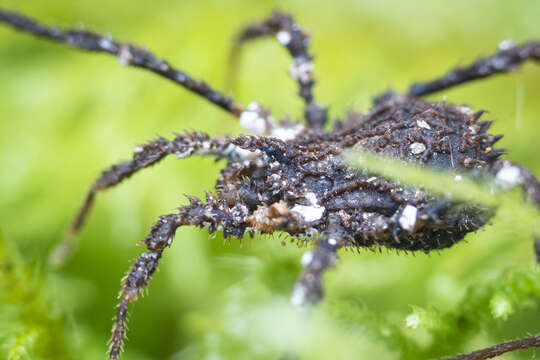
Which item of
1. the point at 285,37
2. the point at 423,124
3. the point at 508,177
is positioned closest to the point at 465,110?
the point at 423,124

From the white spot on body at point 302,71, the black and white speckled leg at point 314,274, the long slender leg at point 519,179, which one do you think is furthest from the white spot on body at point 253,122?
the long slender leg at point 519,179

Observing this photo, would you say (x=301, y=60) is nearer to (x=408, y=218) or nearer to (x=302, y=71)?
(x=302, y=71)

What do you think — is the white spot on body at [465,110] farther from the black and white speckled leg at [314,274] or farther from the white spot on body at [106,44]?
the white spot on body at [106,44]

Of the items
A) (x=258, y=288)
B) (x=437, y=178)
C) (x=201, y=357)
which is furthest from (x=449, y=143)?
(x=201, y=357)

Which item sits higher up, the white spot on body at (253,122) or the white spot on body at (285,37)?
the white spot on body at (285,37)

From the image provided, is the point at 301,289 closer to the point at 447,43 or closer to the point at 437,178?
the point at 437,178
